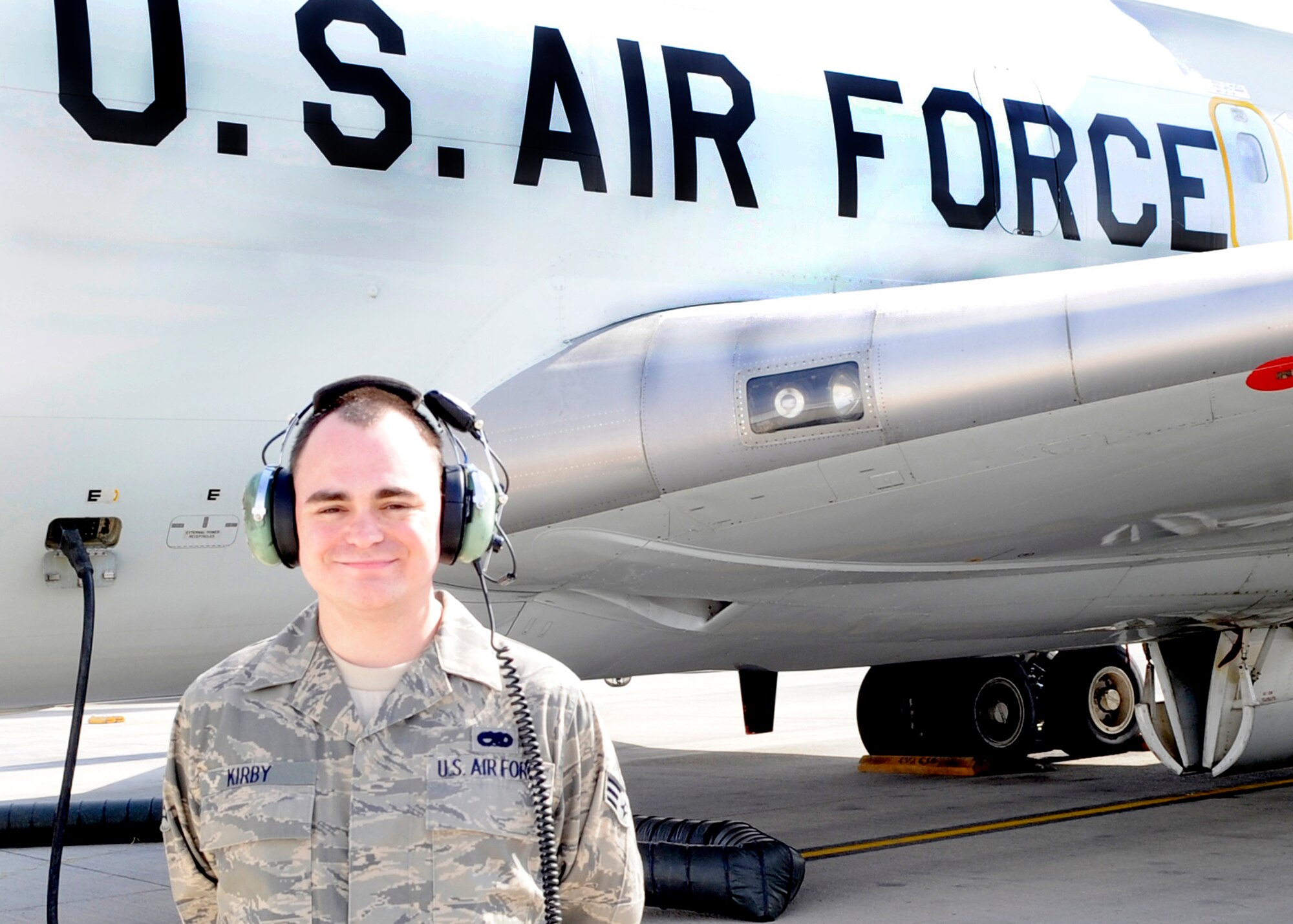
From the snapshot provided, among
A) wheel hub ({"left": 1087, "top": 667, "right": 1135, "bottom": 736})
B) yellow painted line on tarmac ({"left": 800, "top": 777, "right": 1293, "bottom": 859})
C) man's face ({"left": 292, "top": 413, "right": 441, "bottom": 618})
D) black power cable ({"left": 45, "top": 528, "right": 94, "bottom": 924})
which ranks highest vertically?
man's face ({"left": 292, "top": 413, "right": 441, "bottom": 618})

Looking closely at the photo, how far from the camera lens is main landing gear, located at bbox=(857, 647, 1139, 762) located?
37.2 feet

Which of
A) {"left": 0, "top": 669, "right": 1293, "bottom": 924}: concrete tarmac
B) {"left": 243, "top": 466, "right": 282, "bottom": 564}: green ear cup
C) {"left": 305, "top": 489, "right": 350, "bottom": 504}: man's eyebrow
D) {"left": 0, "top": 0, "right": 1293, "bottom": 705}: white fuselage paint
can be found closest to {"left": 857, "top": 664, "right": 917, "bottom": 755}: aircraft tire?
{"left": 0, "top": 669, "right": 1293, "bottom": 924}: concrete tarmac

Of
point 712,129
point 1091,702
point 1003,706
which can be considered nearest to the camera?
point 712,129

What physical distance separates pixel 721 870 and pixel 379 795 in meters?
4.62

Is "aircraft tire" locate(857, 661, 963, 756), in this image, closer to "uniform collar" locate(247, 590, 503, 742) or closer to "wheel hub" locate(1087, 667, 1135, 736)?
"wheel hub" locate(1087, 667, 1135, 736)

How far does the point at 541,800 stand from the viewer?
6.67 feet

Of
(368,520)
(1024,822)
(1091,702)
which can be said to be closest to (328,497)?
(368,520)

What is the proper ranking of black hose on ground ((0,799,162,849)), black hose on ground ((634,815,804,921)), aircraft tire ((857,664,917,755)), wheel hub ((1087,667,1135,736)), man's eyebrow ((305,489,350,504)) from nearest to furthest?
man's eyebrow ((305,489,350,504))
black hose on ground ((634,815,804,921))
black hose on ground ((0,799,162,849))
aircraft tire ((857,664,917,755))
wheel hub ((1087,667,1135,736))

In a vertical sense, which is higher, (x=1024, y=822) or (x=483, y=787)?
(x=483, y=787)

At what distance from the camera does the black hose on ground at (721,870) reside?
6.28 m

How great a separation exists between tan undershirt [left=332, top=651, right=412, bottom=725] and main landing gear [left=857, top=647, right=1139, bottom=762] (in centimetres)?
963

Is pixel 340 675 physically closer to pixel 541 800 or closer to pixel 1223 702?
pixel 541 800

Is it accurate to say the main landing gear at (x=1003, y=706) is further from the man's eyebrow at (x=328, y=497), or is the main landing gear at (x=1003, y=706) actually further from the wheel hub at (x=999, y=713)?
the man's eyebrow at (x=328, y=497)

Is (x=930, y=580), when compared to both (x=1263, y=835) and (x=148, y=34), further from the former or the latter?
(x=148, y=34)
